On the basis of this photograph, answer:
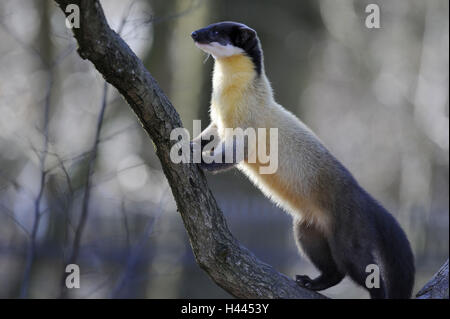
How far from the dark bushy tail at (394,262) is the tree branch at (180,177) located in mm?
737

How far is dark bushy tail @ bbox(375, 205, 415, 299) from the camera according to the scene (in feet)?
18.5

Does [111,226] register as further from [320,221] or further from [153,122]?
[153,122]

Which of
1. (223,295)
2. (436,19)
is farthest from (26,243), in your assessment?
(436,19)

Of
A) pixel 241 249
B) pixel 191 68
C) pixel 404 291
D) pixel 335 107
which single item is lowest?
pixel 404 291

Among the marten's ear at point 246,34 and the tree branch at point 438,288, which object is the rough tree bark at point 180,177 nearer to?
the tree branch at point 438,288

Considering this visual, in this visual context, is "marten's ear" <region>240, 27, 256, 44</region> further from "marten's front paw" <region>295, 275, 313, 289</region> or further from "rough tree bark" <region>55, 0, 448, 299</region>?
"marten's front paw" <region>295, 275, 313, 289</region>

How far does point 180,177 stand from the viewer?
4.62 meters

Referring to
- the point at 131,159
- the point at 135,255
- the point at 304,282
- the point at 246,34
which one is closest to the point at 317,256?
the point at 304,282

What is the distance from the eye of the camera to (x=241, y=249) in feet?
16.9

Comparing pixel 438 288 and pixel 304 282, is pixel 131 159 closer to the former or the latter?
pixel 304 282

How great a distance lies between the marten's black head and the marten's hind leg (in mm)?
1767

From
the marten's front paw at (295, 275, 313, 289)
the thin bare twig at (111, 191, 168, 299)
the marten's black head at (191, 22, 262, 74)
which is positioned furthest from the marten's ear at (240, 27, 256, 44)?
the marten's front paw at (295, 275, 313, 289)

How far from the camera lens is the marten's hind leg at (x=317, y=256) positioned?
5.80 metres

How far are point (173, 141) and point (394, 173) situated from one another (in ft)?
65.7
